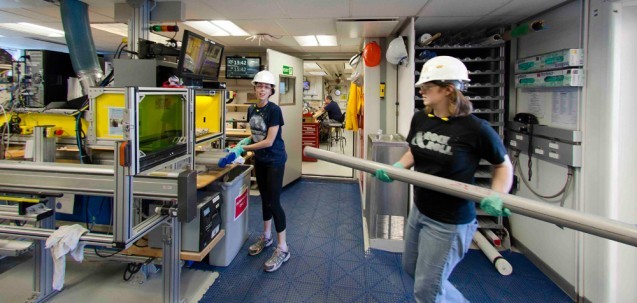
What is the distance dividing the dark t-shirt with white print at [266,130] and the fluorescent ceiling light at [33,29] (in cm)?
344

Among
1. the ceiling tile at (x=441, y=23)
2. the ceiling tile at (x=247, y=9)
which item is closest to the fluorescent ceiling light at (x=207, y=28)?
the ceiling tile at (x=247, y=9)

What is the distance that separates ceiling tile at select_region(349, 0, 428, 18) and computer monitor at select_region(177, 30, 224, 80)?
124 cm

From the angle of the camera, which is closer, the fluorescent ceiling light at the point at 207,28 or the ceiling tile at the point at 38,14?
the ceiling tile at the point at 38,14

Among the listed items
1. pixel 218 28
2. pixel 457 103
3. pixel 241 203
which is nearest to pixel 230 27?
pixel 218 28

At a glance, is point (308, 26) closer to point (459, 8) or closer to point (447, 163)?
point (459, 8)

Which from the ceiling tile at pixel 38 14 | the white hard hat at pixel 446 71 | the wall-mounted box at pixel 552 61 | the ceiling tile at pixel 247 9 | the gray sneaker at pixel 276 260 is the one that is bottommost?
the gray sneaker at pixel 276 260

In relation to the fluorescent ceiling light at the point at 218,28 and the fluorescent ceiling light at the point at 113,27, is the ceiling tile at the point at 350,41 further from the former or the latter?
the fluorescent ceiling light at the point at 113,27

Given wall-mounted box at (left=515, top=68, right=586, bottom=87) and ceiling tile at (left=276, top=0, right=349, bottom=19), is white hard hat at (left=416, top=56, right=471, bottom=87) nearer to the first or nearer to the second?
wall-mounted box at (left=515, top=68, right=586, bottom=87)

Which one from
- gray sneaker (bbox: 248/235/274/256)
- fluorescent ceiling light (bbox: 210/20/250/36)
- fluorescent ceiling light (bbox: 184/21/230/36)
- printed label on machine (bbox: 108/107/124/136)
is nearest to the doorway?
fluorescent ceiling light (bbox: 210/20/250/36)

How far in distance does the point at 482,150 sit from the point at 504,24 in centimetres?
238

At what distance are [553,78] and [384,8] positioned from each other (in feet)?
4.76

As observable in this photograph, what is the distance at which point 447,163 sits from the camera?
4.95 ft

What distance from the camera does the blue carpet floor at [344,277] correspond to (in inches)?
91.7

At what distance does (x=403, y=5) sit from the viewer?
2.75 m
